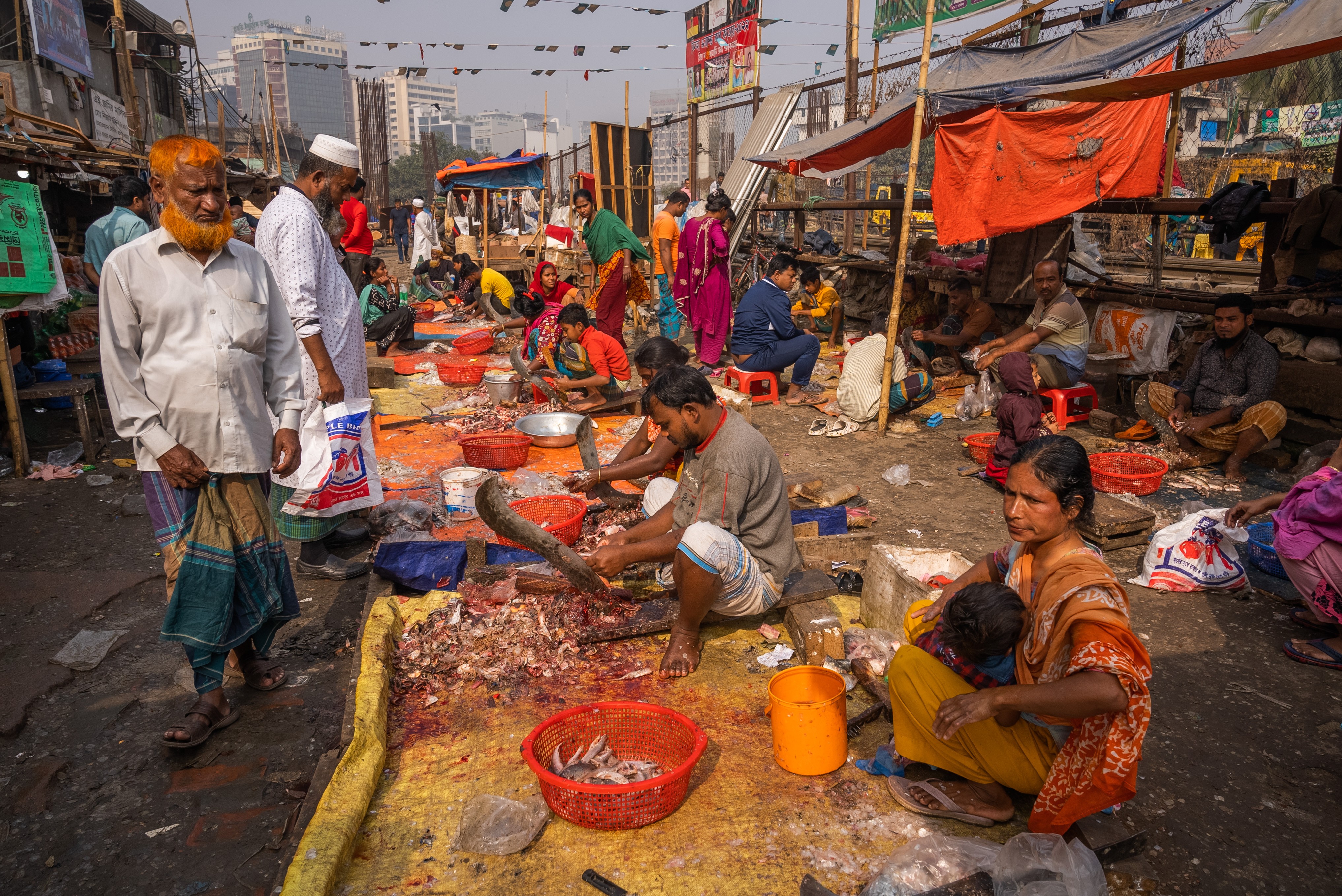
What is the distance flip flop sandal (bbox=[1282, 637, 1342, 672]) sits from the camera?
332 cm

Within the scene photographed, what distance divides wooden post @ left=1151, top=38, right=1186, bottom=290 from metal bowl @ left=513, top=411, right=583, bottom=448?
5318mm

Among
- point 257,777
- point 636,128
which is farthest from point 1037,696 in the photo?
point 636,128

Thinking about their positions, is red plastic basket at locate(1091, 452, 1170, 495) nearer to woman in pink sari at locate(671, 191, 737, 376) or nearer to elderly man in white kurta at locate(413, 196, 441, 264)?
woman in pink sari at locate(671, 191, 737, 376)

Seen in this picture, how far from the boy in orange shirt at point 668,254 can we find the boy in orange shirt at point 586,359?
3185mm

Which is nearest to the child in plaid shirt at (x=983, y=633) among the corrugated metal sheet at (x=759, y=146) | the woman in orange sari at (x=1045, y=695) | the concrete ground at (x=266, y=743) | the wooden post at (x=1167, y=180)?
the woman in orange sari at (x=1045, y=695)

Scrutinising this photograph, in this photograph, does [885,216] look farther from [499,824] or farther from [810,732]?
[499,824]

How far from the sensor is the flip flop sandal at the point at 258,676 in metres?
3.19

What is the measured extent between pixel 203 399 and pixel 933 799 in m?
2.67

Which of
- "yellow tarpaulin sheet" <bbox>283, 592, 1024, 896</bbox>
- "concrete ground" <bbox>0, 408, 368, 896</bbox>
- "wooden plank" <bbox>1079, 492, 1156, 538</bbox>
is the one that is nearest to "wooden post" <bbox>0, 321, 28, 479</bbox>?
"concrete ground" <bbox>0, 408, 368, 896</bbox>

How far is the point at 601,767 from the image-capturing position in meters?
2.47

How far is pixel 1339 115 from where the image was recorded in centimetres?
1706

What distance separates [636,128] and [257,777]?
47.2ft

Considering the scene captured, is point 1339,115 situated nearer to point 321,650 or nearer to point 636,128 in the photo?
point 636,128

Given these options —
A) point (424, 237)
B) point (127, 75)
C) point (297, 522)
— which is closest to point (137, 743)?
point (297, 522)
